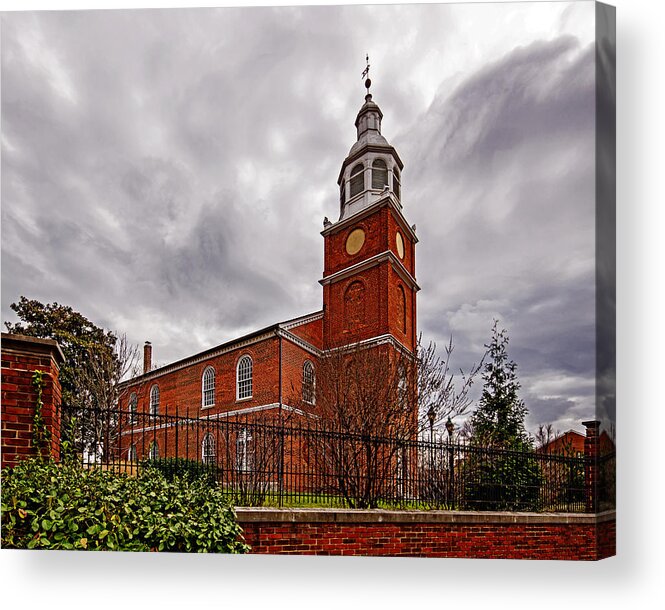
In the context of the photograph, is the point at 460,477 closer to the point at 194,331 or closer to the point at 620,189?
the point at 620,189

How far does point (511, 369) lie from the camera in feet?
19.7

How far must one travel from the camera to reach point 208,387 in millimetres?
10438

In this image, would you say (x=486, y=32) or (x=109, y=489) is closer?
(x=109, y=489)

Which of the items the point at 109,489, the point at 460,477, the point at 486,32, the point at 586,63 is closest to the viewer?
the point at 109,489

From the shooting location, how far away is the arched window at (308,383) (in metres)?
8.28

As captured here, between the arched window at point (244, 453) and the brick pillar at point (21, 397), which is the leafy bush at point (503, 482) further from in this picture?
the brick pillar at point (21, 397)

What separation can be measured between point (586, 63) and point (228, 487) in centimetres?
492

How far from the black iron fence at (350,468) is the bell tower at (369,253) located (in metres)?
1.80

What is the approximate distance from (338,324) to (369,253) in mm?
1723

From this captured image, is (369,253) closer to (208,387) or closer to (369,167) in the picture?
(369,167)

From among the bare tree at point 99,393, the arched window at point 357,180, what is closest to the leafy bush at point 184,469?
the bare tree at point 99,393

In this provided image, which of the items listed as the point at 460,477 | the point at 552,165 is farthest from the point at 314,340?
the point at 552,165

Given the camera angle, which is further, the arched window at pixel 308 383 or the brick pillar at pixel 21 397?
the arched window at pixel 308 383

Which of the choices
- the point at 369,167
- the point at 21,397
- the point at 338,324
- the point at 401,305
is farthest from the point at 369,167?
the point at 21,397
